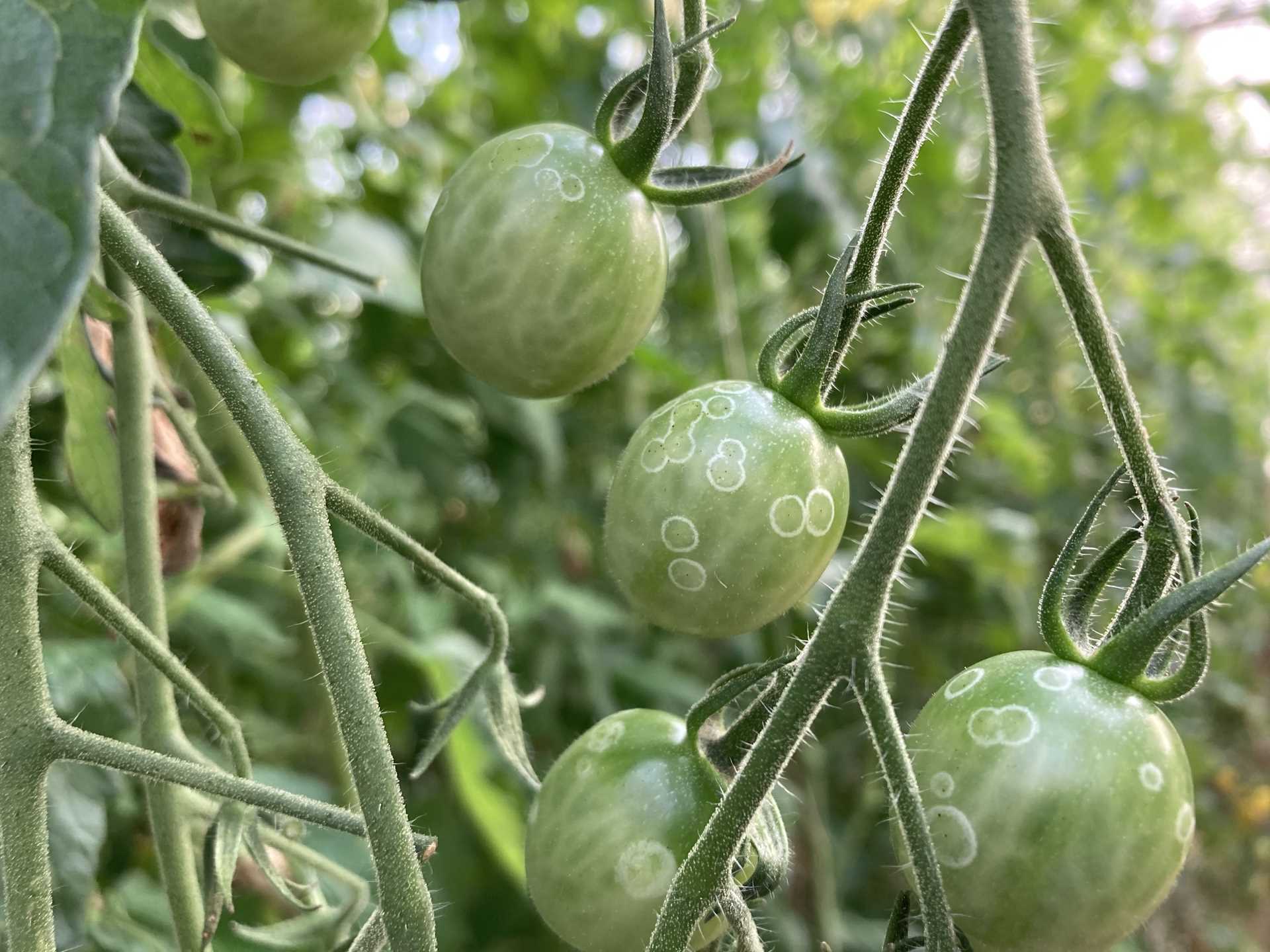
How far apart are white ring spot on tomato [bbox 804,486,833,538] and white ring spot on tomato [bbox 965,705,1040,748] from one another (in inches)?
4.1

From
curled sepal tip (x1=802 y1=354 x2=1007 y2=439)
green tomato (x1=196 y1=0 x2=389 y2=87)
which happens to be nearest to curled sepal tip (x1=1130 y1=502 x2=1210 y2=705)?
curled sepal tip (x1=802 y1=354 x2=1007 y2=439)

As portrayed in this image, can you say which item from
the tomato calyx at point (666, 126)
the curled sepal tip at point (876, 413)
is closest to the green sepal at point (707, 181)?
the tomato calyx at point (666, 126)

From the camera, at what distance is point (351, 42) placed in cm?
60

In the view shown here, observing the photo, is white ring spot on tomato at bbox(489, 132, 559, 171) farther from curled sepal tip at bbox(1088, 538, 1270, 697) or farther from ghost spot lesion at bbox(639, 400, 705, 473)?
curled sepal tip at bbox(1088, 538, 1270, 697)

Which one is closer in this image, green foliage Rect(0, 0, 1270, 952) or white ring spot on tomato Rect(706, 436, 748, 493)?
white ring spot on tomato Rect(706, 436, 748, 493)

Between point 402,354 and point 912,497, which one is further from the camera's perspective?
point 402,354

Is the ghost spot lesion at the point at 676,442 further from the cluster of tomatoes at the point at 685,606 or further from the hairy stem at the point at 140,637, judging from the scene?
the hairy stem at the point at 140,637

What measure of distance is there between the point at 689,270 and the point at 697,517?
1.33 meters

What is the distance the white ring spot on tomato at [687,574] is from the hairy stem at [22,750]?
0.25 metres

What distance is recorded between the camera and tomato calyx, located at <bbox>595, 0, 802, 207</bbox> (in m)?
0.48

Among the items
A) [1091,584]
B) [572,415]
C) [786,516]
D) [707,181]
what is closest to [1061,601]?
[1091,584]

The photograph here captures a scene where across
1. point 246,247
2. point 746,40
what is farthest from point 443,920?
point 746,40

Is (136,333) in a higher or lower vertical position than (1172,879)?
higher

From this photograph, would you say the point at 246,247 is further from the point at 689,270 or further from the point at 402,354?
the point at 689,270
